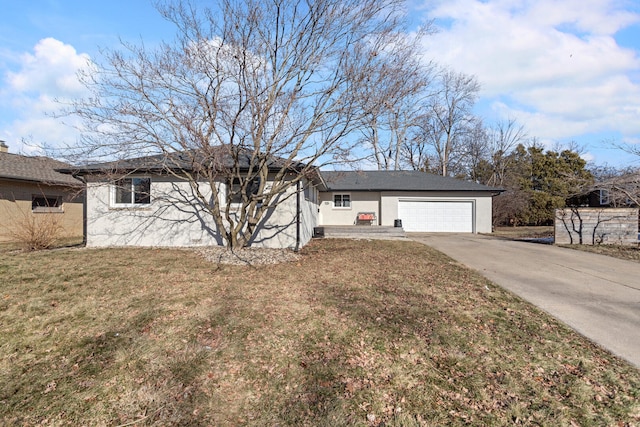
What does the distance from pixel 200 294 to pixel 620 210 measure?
620 inches

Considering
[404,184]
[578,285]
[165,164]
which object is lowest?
[578,285]

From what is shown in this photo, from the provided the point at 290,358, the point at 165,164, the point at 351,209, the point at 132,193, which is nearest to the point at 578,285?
the point at 290,358

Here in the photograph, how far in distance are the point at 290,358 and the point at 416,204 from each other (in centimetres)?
1721

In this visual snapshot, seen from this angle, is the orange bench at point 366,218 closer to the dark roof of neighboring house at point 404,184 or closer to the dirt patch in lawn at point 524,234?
the dark roof of neighboring house at point 404,184

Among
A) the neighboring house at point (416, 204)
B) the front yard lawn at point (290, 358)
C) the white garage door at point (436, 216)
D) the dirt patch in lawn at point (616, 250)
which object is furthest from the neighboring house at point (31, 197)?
the dirt patch in lawn at point (616, 250)

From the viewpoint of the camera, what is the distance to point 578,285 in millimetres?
6645

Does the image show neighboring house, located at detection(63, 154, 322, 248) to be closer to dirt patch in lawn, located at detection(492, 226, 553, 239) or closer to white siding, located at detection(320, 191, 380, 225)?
white siding, located at detection(320, 191, 380, 225)

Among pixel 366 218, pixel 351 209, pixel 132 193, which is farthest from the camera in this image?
pixel 351 209

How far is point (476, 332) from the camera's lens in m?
4.39

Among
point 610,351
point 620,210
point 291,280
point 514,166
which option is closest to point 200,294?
point 291,280

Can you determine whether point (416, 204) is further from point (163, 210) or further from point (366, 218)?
point (163, 210)

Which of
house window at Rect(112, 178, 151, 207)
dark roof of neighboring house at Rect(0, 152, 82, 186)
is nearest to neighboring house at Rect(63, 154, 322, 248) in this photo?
house window at Rect(112, 178, 151, 207)

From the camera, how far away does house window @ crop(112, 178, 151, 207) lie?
11273mm

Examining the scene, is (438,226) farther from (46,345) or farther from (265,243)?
(46,345)
